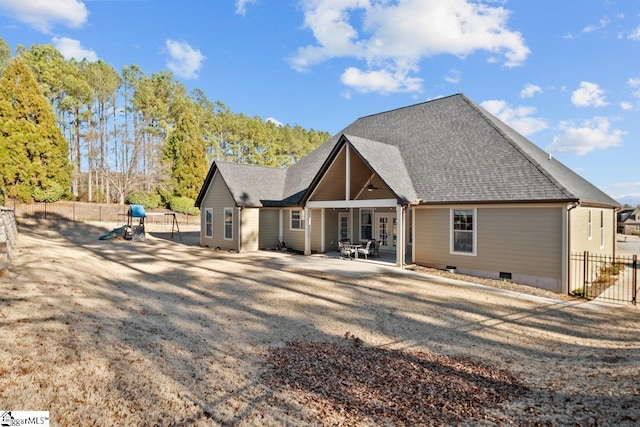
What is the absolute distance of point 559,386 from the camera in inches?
210

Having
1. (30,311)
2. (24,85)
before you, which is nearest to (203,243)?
(30,311)

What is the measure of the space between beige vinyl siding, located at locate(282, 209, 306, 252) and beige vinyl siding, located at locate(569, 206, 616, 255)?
1285cm

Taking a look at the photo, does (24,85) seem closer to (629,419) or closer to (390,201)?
(390,201)

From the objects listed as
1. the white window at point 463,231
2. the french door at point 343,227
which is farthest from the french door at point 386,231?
the white window at point 463,231

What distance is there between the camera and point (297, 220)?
21391 mm

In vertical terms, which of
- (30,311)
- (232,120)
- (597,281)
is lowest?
(597,281)

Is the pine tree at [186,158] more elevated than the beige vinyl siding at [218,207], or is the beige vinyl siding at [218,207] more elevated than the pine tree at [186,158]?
the pine tree at [186,158]

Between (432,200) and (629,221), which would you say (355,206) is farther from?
(629,221)

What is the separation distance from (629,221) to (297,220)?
69.9 m

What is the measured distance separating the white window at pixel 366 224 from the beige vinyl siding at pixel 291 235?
351 centimetres

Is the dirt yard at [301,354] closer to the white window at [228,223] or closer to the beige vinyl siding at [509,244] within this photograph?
the beige vinyl siding at [509,244]

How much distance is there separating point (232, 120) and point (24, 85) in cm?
2952

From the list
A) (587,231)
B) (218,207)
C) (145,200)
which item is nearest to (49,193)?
(145,200)

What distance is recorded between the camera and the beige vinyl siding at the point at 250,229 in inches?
815
